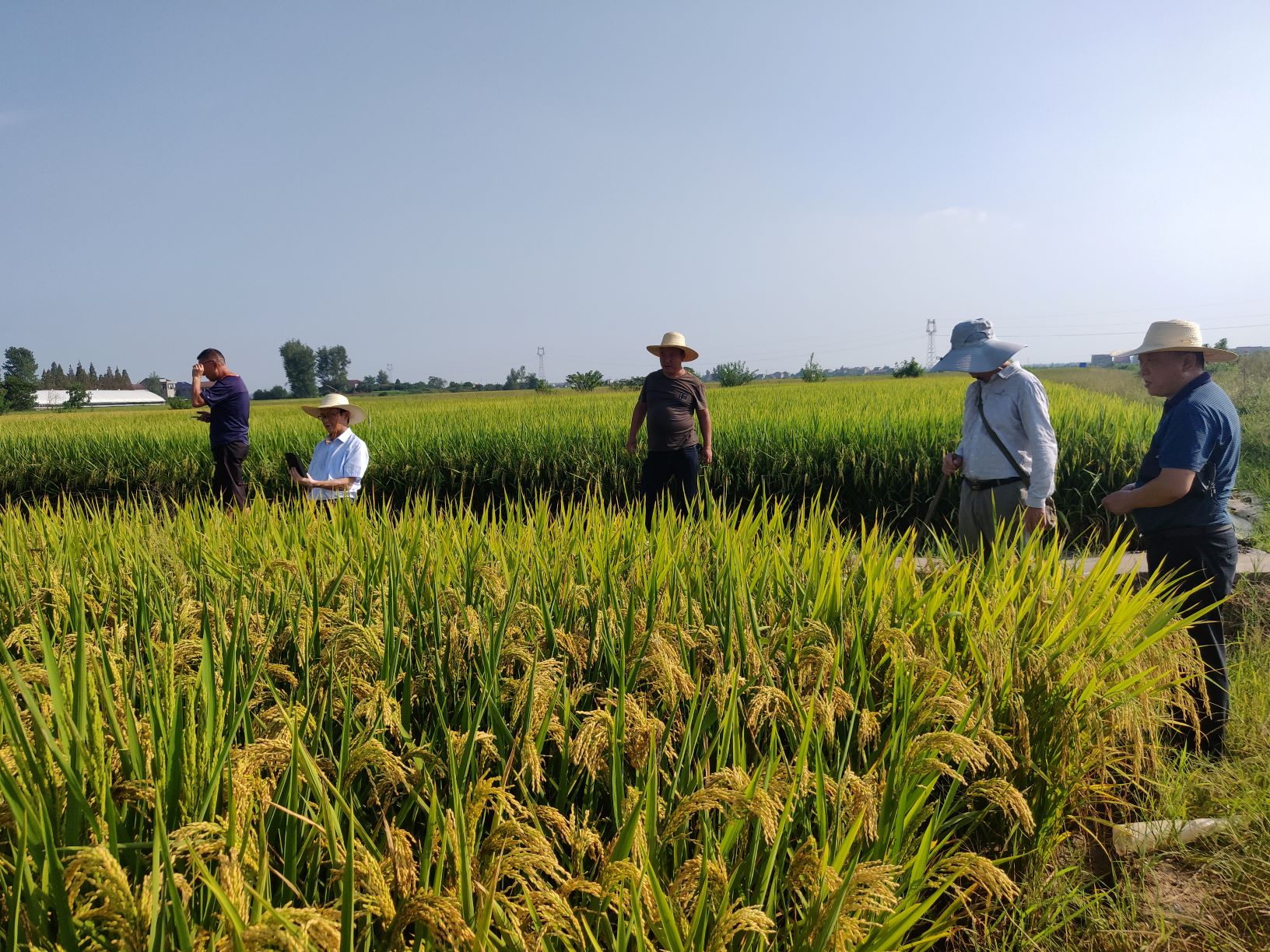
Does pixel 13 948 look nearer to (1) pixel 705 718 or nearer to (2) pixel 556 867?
(2) pixel 556 867

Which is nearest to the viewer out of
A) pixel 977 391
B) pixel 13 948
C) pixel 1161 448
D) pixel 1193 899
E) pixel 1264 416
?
pixel 13 948

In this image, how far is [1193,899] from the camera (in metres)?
2.21

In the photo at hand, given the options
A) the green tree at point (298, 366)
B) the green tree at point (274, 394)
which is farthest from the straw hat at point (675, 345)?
the green tree at point (298, 366)

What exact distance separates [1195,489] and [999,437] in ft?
3.79

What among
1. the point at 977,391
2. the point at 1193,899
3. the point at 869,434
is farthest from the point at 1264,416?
the point at 1193,899

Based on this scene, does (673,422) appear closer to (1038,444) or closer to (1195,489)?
(1038,444)

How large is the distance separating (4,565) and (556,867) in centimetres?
308

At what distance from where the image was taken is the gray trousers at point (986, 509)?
4.20m

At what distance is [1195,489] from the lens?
3.08 m

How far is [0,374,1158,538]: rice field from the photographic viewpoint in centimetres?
840

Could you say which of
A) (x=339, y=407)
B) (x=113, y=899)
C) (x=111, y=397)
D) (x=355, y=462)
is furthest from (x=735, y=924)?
(x=111, y=397)

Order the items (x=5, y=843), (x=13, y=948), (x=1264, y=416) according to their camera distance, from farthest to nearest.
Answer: (x=1264, y=416), (x=5, y=843), (x=13, y=948)

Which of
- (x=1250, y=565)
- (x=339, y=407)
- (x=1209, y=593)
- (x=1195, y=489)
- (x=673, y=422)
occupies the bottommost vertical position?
(x=1250, y=565)

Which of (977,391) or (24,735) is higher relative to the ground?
(977,391)
